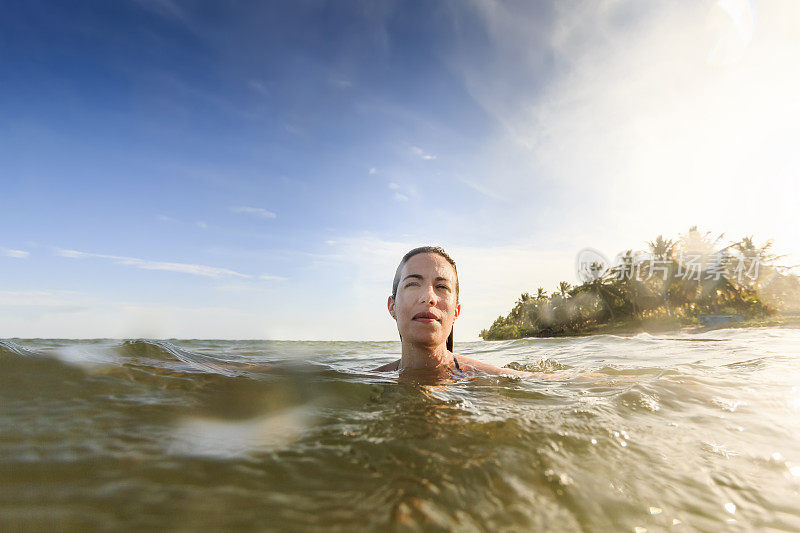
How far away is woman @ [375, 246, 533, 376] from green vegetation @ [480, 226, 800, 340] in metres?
44.1

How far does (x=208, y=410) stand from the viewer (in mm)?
3020

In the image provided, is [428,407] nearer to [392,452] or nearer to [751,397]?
[392,452]

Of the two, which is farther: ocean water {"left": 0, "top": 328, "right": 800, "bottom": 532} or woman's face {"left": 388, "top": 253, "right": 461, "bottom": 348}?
woman's face {"left": 388, "top": 253, "right": 461, "bottom": 348}

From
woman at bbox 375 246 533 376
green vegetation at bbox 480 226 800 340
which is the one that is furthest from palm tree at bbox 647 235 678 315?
woman at bbox 375 246 533 376

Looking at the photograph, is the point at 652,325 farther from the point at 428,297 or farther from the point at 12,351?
the point at 12,351

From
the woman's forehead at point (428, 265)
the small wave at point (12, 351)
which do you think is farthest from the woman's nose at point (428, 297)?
the small wave at point (12, 351)

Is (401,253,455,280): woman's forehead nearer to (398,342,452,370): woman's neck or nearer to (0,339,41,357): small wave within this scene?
(398,342,452,370): woman's neck

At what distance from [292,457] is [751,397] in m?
4.47

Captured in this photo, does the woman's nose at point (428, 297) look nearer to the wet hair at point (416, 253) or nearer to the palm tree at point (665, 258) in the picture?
the wet hair at point (416, 253)

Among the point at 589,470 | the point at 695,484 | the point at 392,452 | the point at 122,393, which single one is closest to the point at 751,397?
the point at 695,484

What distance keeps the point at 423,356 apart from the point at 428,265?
46.8 inches

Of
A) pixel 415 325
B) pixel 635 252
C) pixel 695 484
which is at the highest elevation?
pixel 635 252

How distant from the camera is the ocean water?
159 cm

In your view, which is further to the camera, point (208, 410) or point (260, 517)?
point (208, 410)
